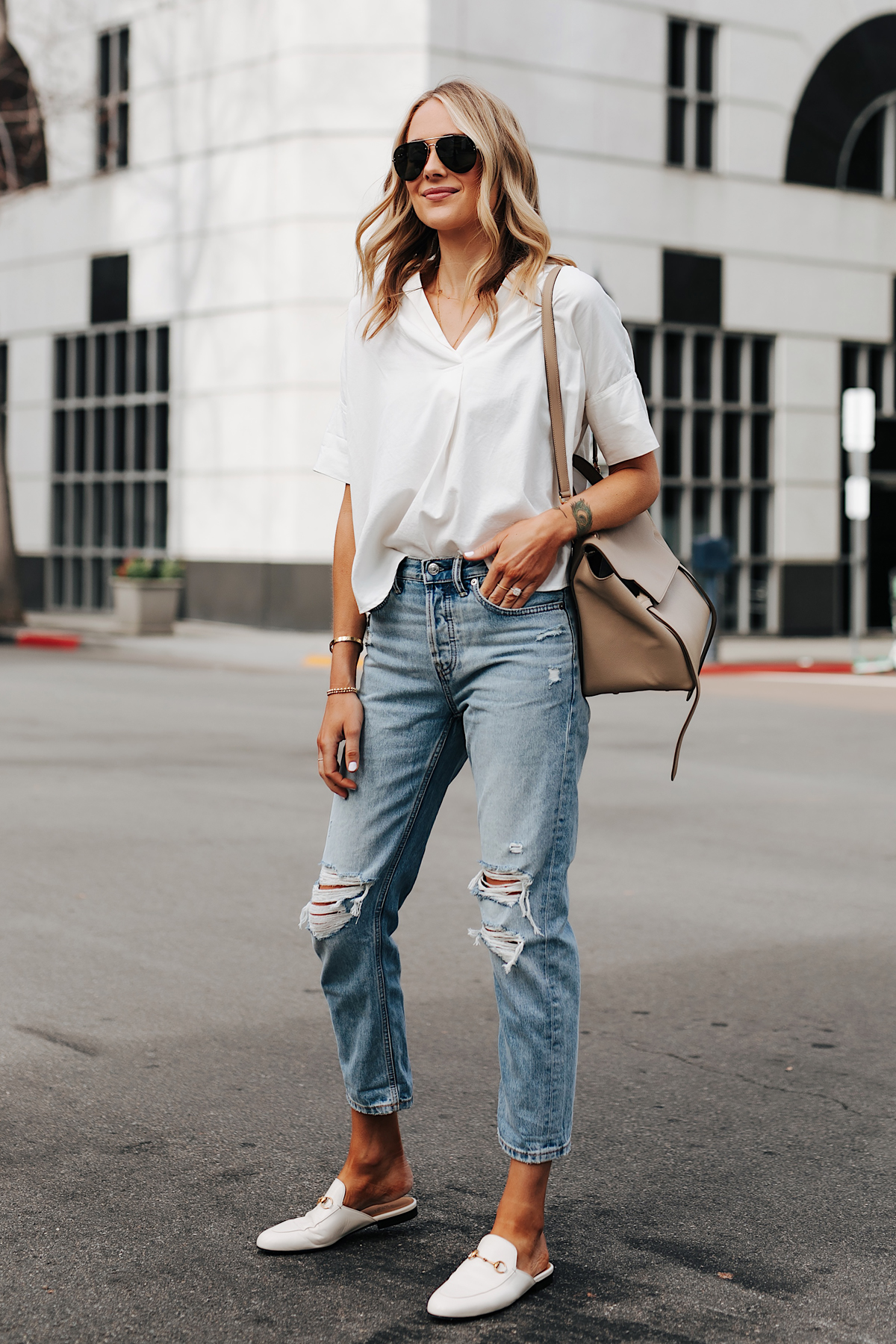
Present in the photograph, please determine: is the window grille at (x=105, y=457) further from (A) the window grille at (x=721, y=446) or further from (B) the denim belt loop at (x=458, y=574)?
(B) the denim belt loop at (x=458, y=574)

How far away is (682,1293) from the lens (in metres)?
3.12

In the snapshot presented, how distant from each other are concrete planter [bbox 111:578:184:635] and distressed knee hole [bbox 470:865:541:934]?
1989 centimetres

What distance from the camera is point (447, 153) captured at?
126 inches

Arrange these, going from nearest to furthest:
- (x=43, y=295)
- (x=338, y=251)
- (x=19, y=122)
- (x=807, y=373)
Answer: (x=338, y=251) → (x=807, y=373) → (x=43, y=295) → (x=19, y=122)

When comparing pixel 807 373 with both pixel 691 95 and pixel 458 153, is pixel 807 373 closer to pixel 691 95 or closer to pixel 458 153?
pixel 691 95

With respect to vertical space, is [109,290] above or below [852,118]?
below

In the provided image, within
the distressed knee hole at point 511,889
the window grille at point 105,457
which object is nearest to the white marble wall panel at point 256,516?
the window grille at point 105,457

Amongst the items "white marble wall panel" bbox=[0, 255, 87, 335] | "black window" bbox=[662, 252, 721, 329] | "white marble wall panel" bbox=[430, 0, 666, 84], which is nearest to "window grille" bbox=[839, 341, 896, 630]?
"black window" bbox=[662, 252, 721, 329]

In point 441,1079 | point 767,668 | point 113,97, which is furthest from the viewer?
point 113,97

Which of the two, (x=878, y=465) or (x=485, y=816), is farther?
(x=878, y=465)

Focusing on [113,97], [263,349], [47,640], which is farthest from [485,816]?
[113,97]

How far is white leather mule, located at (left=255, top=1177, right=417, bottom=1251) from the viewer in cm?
329

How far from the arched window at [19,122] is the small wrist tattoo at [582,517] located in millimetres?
25205

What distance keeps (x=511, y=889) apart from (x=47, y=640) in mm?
19712
